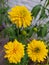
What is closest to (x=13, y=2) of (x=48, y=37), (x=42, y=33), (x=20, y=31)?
(x=48, y=37)

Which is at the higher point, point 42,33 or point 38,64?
point 42,33

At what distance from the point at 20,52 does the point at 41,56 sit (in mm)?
108

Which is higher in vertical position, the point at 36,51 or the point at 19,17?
the point at 19,17

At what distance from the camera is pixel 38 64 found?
1809 millimetres

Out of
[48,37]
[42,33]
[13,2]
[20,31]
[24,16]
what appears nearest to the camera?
[24,16]

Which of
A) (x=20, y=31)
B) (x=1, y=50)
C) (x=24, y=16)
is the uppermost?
(x=24, y=16)

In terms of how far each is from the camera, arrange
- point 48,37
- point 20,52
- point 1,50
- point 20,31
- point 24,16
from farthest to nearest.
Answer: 1. point 48,37
2. point 1,50
3. point 20,31
4. point 24,16
5. point 20,52

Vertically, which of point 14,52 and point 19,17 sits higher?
point 19,17

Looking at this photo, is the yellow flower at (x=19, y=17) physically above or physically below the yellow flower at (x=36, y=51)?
above

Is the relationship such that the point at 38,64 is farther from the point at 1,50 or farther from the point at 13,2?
the point at 13,2

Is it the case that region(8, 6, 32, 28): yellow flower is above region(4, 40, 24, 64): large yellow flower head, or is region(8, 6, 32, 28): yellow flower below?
above

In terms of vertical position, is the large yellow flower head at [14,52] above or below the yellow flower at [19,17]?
below

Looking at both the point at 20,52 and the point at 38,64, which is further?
the point at 38,64

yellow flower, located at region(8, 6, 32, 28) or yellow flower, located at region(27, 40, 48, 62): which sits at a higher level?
yellow flower, located at region(8, 6, 32, 28)
